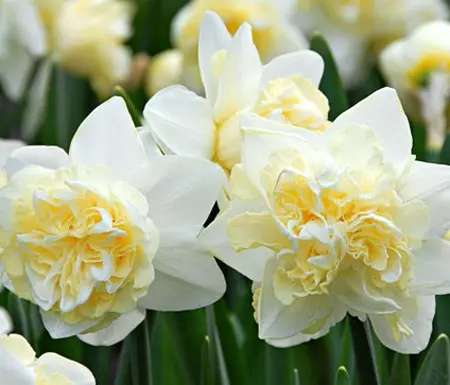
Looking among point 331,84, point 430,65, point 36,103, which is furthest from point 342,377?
point 36,103

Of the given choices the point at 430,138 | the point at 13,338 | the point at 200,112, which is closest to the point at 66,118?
the point at 430,138

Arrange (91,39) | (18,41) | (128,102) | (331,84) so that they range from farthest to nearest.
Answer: (91,39) → (18,41) → (331,84) → (128,102)

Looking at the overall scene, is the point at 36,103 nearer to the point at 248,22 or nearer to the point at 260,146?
the point at 248,22

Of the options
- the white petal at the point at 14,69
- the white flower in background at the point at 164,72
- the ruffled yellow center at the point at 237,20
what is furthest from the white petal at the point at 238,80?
the white petal at the point at 14,69

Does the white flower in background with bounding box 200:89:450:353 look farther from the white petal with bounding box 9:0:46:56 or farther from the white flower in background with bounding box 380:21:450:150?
the white petal with bounding box 9:0:46:56

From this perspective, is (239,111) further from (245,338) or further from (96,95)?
(96,95)

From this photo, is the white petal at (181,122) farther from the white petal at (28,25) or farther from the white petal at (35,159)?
the white petal at (28,25)

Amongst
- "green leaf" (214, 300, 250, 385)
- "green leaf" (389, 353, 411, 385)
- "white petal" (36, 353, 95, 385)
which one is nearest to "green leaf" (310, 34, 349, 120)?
"green leaf" (214, 300, 250, 385)
